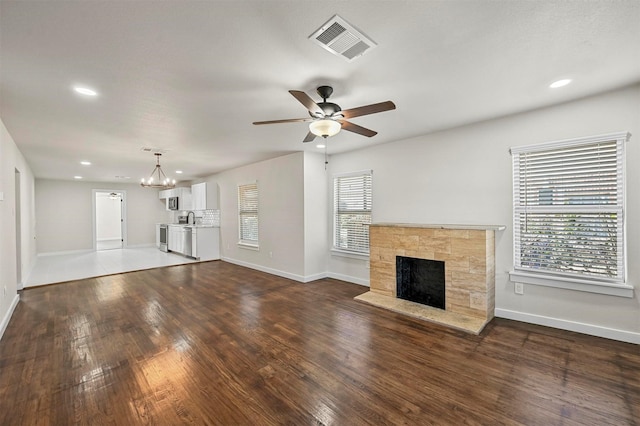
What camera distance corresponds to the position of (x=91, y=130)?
3768mm

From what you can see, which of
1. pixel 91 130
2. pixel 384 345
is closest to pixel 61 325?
pixel 91 130

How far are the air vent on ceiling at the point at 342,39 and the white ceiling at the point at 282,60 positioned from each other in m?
0.04

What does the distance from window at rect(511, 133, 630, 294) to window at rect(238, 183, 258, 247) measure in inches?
203

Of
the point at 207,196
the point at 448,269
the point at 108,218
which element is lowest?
the point at 448,269

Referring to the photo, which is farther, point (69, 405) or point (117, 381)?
point (117, 381)

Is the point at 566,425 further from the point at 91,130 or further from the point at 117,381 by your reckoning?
the point at 91,130

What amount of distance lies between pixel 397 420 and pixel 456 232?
7.90 ft

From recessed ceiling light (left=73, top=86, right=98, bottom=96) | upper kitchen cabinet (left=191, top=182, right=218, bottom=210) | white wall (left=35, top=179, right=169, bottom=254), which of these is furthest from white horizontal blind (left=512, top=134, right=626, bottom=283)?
white wall (left=35, top=179, right=169, bottom=254)

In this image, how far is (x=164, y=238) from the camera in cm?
954

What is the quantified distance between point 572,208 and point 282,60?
3.38 m

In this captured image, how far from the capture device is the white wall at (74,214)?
344 inches

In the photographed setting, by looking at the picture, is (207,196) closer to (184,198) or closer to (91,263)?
(184,198)

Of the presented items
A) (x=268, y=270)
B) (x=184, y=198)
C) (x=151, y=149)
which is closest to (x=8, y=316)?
(x=151, y=149)

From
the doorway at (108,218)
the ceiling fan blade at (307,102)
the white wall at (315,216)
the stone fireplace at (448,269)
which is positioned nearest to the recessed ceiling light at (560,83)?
the stone fireplace at (448,269)
